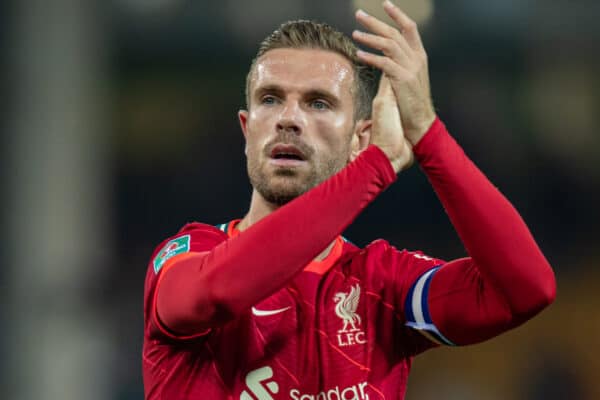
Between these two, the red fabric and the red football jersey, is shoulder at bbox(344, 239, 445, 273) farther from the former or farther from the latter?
the red fabric

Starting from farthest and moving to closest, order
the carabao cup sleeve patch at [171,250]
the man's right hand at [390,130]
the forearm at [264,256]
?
1. the carabao cup sleeve patch at [171,250]
2. the man's right hand at [390,130]
3. the forearm at [264,256]

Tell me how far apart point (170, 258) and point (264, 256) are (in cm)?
35

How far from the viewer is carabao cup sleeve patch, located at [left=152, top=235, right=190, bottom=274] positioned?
1920 mm

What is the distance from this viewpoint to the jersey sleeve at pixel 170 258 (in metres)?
1.83

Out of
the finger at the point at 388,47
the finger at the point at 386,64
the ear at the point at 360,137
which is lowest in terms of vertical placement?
the ear at the point at 360,137

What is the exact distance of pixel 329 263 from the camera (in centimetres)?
221

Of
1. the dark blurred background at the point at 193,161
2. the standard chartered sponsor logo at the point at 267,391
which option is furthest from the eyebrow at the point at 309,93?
the dark blurred background at the point at 193,161

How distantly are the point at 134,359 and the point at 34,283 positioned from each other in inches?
31.9

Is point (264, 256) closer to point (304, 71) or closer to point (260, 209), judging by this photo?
point (260, 209)

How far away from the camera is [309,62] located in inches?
88.3

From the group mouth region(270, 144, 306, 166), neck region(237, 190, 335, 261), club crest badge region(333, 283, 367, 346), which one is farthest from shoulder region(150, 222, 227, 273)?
club crest badge region(333, 283, 367, 346)

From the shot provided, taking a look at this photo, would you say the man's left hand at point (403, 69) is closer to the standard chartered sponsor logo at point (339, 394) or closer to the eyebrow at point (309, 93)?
the eyebrow at point (309, 93)

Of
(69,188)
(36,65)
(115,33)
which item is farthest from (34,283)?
(115,33)

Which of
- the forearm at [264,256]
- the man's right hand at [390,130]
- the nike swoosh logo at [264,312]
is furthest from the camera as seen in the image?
the nike swoosh logo at [264,312]
